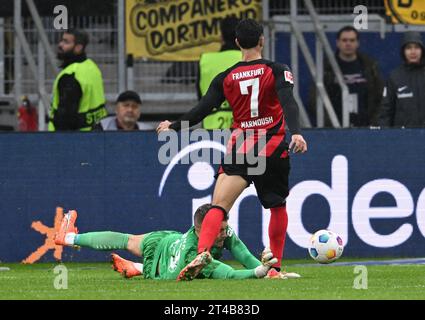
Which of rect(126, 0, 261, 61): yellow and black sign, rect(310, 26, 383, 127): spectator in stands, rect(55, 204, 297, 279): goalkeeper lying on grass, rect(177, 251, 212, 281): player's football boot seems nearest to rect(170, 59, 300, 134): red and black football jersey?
rect(55, 204, 297, 279): goalkeeper lying on grass

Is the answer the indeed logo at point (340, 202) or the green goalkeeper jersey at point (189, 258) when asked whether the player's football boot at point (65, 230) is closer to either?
the green goalkeeper jersey at point (189, 258)

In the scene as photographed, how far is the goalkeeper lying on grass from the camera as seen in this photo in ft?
36.9

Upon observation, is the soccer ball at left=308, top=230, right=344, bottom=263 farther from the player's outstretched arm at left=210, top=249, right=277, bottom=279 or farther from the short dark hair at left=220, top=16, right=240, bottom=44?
the short dark hair at left=220, top=16, right=240, bottom=44

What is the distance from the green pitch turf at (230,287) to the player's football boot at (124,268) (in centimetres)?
8

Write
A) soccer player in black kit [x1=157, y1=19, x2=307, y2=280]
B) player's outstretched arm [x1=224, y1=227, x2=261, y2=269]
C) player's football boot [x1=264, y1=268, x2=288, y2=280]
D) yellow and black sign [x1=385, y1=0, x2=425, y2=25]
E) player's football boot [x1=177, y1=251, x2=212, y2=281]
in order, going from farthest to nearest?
1. yellow and black sign [x1=385, y1=0, x2=425, y2=25]
2. player's outstretched arm [x1=224, y1=227, x2=261, y2=269]
3. player's football boot [x1=264, y1=268, x2=288, y2=280]
4. soccer player in black kit [x1=157, y1=19, x2=307, y2=280]
5. player's football boot [x1=177, y1=251, x2=212, y2=281]

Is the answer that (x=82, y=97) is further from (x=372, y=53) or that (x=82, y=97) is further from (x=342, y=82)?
(x=372, y=53)

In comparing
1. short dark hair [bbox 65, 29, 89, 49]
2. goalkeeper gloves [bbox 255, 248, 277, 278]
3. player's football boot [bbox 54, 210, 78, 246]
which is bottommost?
goalkeeper gloves [bbox 255, 248, 277, 278]

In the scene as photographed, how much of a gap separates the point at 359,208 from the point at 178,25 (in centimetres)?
392

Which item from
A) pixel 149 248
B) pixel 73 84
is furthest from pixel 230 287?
pixel 73 84

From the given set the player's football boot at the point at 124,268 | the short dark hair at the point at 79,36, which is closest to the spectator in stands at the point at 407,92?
the short dark hair at the point at 79,36

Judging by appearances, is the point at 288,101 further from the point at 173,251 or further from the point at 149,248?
the point at 149,248

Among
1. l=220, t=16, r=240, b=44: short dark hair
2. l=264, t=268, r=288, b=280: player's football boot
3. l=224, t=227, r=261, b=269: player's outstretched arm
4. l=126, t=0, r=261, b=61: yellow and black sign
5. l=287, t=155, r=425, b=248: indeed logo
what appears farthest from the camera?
l=126, t=0, r=261, b=61: yellow and black sign

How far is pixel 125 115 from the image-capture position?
51.4 feet

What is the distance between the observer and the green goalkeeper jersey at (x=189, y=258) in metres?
11.2
